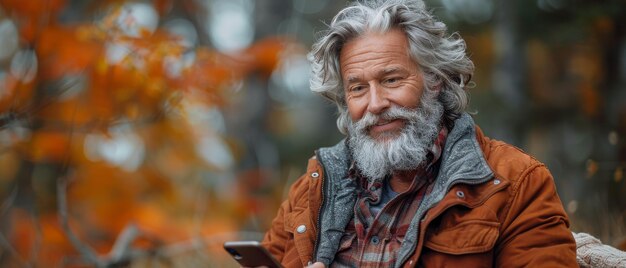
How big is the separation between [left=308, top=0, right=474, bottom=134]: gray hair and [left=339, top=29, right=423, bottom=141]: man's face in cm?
4

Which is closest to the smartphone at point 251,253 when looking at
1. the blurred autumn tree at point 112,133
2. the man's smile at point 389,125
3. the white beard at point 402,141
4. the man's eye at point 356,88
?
the white beard at point 402,141

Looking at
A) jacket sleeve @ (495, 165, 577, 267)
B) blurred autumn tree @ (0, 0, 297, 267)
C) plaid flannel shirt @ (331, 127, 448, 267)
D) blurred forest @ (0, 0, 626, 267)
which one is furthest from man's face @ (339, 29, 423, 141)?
blurred autumn tree @ (0, 0, 297, 267)

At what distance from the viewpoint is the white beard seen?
11.2ft

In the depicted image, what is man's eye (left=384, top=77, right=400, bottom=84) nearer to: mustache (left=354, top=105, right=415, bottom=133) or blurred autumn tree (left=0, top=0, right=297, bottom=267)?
mustache (left=354, top=105, right=415, bottom=133)

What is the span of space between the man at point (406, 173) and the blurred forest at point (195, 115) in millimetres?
1875

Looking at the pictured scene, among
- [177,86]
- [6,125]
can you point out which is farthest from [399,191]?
[177,86]

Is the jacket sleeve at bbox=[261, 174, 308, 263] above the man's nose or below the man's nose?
below

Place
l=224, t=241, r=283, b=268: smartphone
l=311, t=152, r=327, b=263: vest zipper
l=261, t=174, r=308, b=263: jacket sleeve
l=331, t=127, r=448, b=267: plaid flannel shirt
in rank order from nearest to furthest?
l=224, t=241, r=283, b=268: smartphone
l=331, t=127, r=448, b=267: plaid flannel shirt
l=311, t=152, r=327, b=263: vest zipper
l=261, t=174, r=308, b=263: jacket sleeve

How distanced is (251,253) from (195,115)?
8032mm

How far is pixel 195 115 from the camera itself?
35.5 ft

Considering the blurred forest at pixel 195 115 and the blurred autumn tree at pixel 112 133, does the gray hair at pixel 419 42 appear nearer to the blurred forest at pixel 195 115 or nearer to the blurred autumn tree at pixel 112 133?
the blurred forest at pixel 195 115

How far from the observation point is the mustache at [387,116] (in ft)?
11.4

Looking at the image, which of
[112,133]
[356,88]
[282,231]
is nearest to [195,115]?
[112,133]

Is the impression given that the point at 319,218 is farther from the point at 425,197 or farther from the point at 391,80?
the point at 391,80
